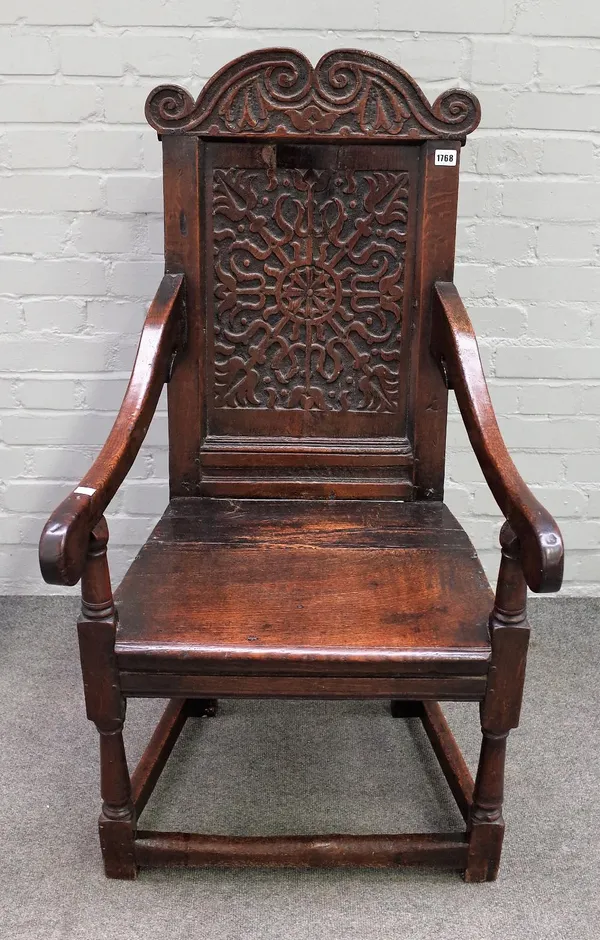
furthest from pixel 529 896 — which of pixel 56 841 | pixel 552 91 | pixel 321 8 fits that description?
pixel 321 8

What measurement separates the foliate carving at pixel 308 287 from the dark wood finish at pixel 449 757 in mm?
603

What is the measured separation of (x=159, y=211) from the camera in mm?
1922

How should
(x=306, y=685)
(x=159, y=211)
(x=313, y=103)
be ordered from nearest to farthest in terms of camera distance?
(x=306, y=685), (x=313, y=103), (x=159, y=211)

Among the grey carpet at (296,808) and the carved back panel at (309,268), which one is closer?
the grey carpet at (296,808)

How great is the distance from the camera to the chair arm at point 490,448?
103 centimetres

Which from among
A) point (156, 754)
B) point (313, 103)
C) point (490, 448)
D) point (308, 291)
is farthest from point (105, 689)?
point (313, 103)

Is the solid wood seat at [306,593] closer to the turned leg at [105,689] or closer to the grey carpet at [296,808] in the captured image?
the turned leg at [105,689]

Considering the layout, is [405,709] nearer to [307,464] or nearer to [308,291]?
[307,464]

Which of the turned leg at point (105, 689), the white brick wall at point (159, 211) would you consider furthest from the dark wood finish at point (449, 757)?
the white brick wall at point (159, 211)

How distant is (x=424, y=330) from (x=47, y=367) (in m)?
0.99

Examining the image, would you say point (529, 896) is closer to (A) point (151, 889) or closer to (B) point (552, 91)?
(A) point (151, 889)

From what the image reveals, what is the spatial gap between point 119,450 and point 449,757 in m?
0.81

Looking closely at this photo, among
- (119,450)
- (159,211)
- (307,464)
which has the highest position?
(159,211)

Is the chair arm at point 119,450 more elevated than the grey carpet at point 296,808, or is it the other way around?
the chair arm at point 119,450
